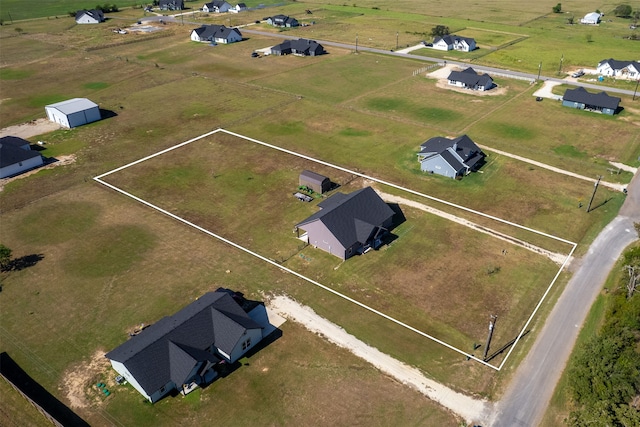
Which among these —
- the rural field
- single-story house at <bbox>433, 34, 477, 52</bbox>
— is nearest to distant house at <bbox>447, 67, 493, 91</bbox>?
the rural field

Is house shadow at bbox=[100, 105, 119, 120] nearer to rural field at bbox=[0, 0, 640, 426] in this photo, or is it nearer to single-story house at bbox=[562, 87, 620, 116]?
rural field at bbox=[0, 0, 640, 426]

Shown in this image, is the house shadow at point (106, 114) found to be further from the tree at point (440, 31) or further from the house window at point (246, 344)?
the tree at point (440, 31)

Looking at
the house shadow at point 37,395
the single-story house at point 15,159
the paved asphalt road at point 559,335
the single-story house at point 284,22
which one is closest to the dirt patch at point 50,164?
the single-story house at point 15,159

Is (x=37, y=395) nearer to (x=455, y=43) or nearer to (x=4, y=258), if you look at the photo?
(x=4, y=258)

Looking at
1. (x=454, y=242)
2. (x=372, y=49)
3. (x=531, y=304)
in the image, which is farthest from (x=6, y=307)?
(x=372, y=49)

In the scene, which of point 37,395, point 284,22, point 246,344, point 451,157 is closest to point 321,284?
point 246,344
